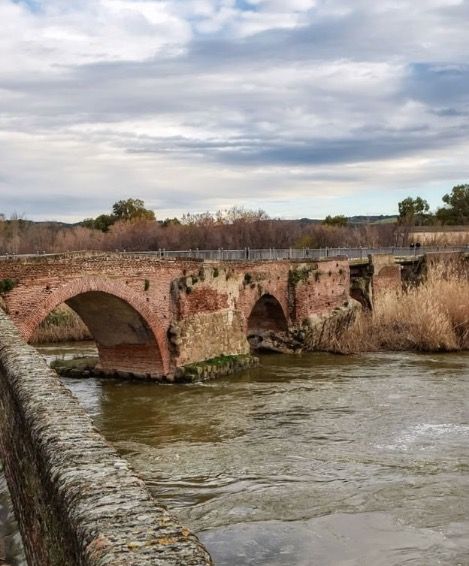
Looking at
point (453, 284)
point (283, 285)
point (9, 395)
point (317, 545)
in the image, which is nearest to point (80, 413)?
point (9, 395)

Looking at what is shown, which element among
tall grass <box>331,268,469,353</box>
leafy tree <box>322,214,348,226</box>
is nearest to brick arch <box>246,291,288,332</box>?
tall grass <box>331,268,469,353</box>

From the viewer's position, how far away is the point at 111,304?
59.8ft

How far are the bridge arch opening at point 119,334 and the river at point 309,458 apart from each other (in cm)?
57

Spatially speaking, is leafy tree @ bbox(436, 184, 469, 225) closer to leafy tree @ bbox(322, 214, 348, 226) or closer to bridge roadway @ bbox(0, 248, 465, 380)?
leafy tree @ bbox(322, 214, 348, 226)

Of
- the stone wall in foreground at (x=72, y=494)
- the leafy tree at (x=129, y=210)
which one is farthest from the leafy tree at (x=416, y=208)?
the stone wall in foreground at (x=72, y=494)

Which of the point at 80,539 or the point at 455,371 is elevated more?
the point at 80,539

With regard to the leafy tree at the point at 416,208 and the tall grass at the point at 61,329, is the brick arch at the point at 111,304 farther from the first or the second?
the leafy tree at the point at 416,208

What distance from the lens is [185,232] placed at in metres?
53.0

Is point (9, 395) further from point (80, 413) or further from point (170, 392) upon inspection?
point (170, 392)

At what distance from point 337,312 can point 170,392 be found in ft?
33.9

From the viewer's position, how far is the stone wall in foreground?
2.49m

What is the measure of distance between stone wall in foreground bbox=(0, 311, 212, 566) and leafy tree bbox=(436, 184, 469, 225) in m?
79.0

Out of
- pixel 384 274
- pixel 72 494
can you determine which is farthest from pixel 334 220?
pixel 72 494

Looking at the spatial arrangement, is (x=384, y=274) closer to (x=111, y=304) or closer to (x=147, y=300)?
(x=147, y=300)
